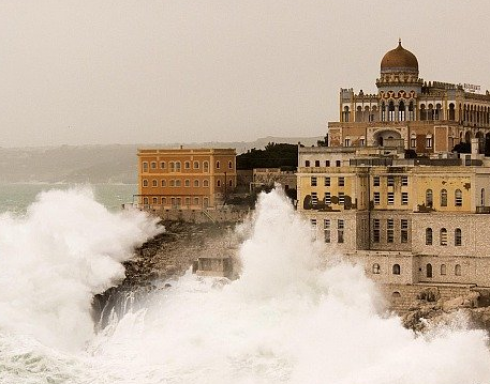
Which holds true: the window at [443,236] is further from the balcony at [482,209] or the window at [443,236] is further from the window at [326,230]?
the window at [326,230]

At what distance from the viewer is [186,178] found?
248ft

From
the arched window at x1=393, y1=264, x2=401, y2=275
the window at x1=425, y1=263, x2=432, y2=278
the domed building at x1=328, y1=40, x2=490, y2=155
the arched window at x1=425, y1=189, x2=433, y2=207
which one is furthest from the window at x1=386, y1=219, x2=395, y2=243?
the domed building at x1=328, y1=40, x2=490, y2=155

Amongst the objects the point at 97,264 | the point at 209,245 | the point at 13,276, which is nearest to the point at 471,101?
the point at 209,245

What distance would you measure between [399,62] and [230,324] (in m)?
23.0

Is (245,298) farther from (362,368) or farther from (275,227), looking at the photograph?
(362,368)

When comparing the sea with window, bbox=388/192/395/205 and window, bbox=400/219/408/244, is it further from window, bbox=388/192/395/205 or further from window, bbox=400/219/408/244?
window, bbox=388/192/395/205

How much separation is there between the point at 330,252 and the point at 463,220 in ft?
16.7

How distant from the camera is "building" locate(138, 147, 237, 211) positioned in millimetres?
75000

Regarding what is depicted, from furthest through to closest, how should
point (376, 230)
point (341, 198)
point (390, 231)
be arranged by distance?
point (341, 198) → point (376, 230) → point (390, 231)

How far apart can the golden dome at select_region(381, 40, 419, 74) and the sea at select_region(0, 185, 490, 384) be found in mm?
11402

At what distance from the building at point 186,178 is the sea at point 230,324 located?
748 cm

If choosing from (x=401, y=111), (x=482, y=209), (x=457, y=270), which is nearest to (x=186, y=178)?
(x=401, y=111)

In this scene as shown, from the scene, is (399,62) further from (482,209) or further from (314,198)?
(482,209)

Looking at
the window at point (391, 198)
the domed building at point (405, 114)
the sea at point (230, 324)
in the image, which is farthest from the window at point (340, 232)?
the domed building at point (405, 114)
